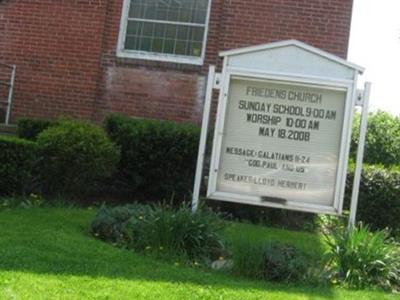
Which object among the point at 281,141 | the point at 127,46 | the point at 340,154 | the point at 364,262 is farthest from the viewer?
the point at 127,46

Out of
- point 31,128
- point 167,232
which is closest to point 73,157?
point 31,128

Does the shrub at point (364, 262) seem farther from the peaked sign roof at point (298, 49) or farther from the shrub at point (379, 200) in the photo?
the shrub at point (379, 200)

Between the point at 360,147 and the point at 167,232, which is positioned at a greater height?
the point at 360,147

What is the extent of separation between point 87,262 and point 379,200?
5487 millimetres

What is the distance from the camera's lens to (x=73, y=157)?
29.0ft

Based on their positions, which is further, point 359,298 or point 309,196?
point 309,196

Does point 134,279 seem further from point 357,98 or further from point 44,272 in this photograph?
point 357,98

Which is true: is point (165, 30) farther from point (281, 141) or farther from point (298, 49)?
point (281, 141)

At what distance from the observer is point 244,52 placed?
7.57m

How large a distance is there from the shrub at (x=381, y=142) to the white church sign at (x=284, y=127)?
8145 mm

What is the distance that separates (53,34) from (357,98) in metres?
6.65

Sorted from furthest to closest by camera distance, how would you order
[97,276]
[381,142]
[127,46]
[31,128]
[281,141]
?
1. [381,142]
2. [127,46]
3. [31,128]
4. [281,141]
5. [97,276]

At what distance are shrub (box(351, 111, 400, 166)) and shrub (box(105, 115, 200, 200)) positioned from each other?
681 cm

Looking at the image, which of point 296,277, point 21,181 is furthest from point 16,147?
point 296,277
